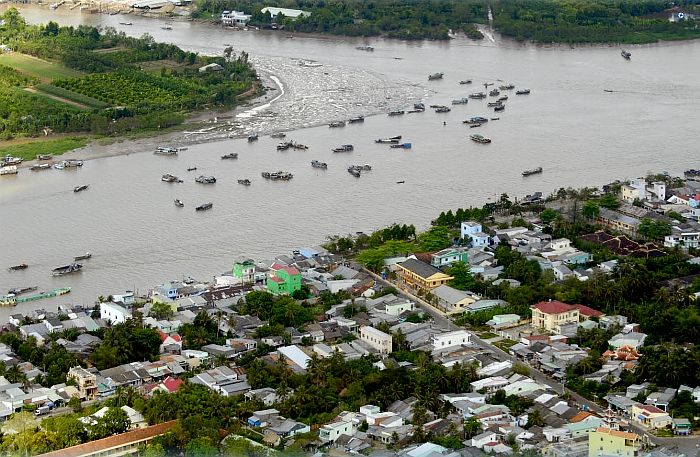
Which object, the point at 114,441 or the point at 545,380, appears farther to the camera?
the point at 545,380

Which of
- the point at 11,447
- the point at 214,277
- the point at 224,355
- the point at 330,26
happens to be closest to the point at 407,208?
the point at 214,277

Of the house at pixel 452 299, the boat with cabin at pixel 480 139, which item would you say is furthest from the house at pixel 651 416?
the boat with cabin at pixel 480 139

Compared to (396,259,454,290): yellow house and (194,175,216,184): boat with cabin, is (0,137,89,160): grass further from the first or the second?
(396,259,454,290): yellow house

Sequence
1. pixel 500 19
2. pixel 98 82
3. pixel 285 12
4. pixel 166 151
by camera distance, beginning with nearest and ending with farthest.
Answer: pixel 166 151 < pixel 98 82 < pixel 500 19 < pixel 285 12

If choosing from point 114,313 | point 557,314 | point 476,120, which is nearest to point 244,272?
point 114,313

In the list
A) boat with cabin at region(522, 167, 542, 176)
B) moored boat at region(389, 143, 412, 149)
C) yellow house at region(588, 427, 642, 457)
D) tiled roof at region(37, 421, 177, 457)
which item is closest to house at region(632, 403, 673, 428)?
yellow house at region(588, 427, 642, 457)

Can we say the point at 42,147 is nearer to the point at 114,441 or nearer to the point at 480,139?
the point at 480,139

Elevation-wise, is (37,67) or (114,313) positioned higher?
(37,67)
